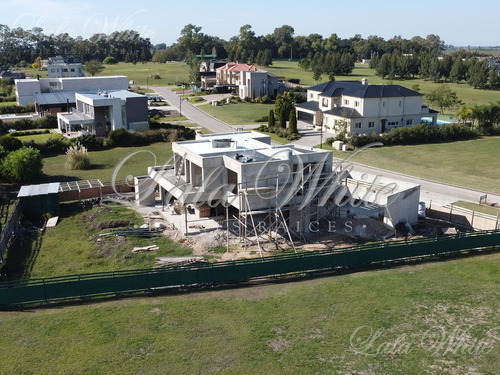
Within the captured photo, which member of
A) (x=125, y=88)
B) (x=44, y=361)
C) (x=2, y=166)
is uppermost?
(x=125, y=88)

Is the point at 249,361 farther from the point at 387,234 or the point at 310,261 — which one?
the point at 387,234

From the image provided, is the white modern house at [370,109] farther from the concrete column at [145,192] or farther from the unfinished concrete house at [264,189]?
the concrete column at [145,192]

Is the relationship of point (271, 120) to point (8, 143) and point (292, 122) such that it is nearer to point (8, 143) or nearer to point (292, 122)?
point (292, 122)

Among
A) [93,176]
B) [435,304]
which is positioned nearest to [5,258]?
[93,176]

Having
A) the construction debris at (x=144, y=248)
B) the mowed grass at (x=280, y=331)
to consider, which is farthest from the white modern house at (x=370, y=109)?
the mowed grass at (x=280, y=331)

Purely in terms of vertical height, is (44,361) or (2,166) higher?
(2,166)
